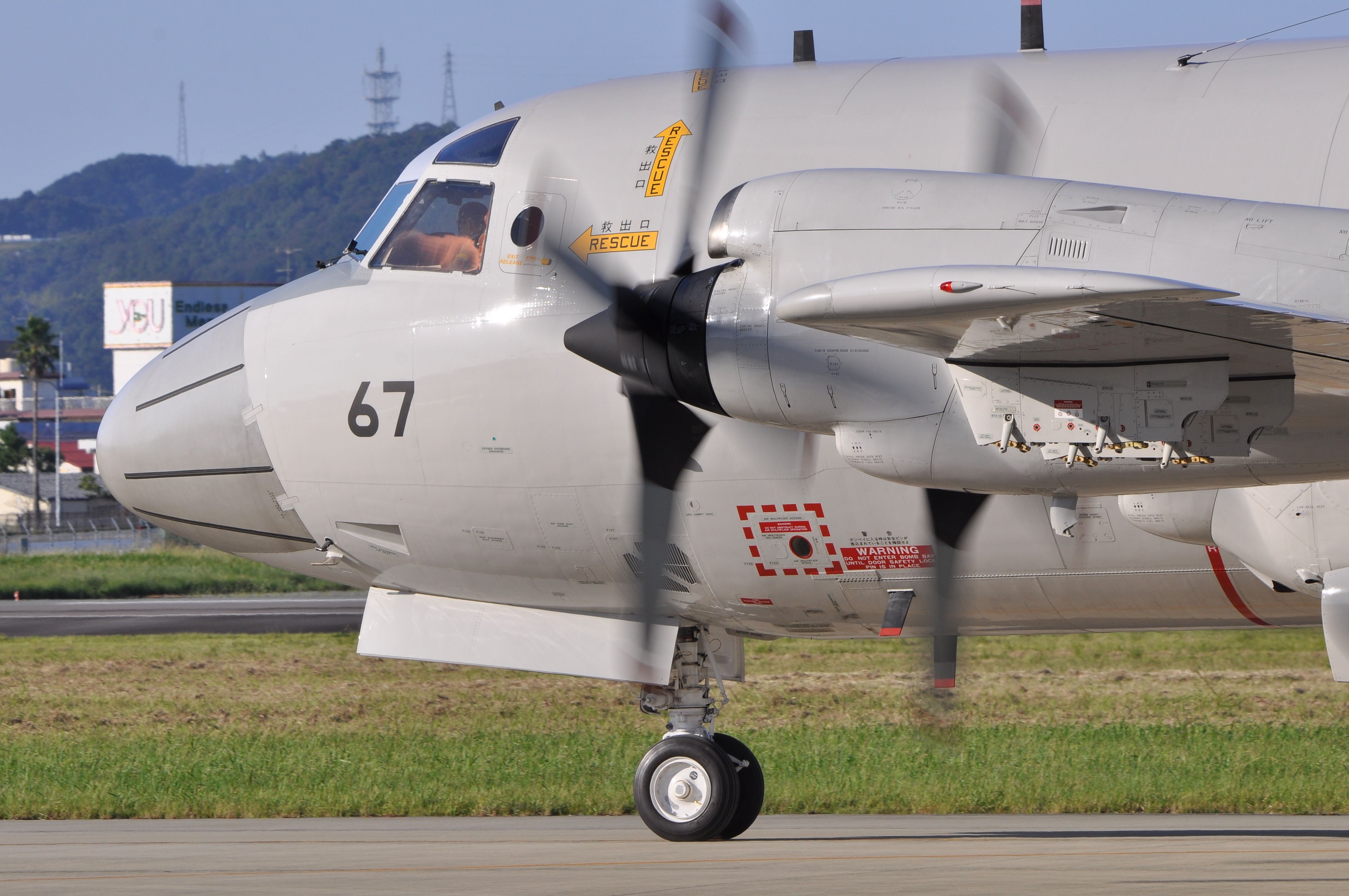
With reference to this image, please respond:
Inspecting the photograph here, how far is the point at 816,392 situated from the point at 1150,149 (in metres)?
2.64

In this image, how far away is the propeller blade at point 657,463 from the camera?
10805mm

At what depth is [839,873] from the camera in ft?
34.1

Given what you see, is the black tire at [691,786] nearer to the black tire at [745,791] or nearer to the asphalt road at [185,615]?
the black tire at [745,791]

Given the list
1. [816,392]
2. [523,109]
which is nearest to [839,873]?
[816,392]

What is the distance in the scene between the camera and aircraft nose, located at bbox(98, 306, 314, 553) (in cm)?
1217

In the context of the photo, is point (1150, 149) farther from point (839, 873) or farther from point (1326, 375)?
point (839, 873)

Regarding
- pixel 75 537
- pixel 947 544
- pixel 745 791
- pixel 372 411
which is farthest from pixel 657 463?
pixel 75 537

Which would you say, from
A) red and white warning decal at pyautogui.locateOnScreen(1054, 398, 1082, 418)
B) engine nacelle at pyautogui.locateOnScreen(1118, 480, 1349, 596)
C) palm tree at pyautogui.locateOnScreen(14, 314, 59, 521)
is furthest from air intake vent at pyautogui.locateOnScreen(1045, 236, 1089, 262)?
palm tree at pyautogui.locateOnScreen(14, 314, 59, 521)

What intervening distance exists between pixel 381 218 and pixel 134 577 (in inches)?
1913

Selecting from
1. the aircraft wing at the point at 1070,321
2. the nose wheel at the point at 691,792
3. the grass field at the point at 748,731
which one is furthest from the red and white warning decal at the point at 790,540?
the aircraft wing at the point at 1070,321

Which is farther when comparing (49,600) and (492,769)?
(49,600)

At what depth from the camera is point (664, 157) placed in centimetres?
1089

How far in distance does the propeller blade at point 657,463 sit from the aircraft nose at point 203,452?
2.88 meters

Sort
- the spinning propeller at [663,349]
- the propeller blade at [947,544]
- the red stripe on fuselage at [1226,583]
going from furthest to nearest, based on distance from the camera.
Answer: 1. the propeller blade at [947,544]
2. the red stripe on fuselage at [1226,583]
3. the spinning propeller at [663,349]
